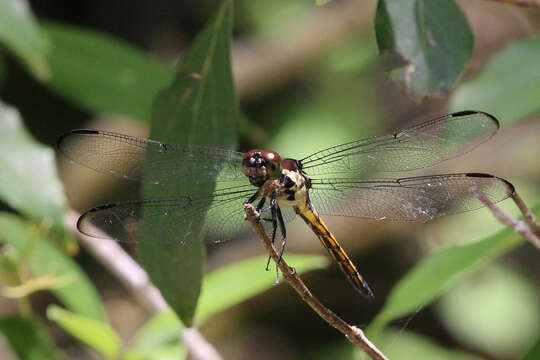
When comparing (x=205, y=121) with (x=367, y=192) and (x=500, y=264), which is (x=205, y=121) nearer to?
(x=367, y=192)

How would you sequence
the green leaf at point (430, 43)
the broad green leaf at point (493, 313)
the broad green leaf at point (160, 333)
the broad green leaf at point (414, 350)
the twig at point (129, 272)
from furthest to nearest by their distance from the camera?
the broad green leaf at point (493, 313), the broad green leaf at point (414, 350), the twig at point (129, 272), the broad green leaf at point (160, 333), the green leaf at point (430, 43)

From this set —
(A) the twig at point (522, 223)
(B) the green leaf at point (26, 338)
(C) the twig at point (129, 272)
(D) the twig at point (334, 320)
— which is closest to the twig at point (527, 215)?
(A) the twig at point (522, 223)

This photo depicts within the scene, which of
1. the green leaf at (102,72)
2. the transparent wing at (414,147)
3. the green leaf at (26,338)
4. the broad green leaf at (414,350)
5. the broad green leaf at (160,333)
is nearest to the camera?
the transparent wing at (414,147)

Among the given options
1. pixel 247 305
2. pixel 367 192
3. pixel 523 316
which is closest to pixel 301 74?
pixel 247 305

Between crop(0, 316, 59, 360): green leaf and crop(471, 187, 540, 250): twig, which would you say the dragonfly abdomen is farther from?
crop(0, 316, 59, 360): green leaf

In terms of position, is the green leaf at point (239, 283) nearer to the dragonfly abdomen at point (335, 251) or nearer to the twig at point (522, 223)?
the dragonfly abdomen at point (335, 251)

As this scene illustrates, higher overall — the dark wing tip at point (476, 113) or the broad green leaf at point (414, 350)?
the dark wing tip at point (476, 113)

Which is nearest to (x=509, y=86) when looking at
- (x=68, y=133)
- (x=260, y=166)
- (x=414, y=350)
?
(x=260, y=166)
